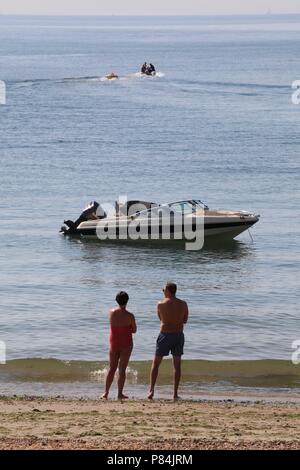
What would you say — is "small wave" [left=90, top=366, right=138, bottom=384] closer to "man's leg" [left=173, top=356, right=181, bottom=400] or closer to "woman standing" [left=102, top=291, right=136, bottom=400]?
"man's leg" [left=173, top=356, right=181, bottom=400]

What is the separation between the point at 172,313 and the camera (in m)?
15.4

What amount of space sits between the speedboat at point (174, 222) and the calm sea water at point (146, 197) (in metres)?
0.58

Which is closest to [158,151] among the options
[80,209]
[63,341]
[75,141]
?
[75,141]

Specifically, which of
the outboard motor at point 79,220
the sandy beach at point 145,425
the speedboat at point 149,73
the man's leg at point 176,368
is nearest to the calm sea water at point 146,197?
the outboard motor at point 79,220

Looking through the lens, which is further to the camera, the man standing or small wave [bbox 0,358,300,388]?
small wave [bbox 0,358,300,388]

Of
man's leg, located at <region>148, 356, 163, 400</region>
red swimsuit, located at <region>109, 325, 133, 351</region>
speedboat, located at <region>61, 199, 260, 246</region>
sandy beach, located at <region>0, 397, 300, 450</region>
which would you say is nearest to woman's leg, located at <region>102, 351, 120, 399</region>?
red swimsuit, located at <region>109, 325, 133, 351</region>

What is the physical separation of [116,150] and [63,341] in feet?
129

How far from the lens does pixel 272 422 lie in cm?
1371

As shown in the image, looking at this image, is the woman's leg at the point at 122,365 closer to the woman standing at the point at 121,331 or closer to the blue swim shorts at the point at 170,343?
the woman standing at the point at 121,331

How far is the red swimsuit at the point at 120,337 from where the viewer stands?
15.4 m

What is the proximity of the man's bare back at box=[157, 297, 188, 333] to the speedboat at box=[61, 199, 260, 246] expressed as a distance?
716 inches

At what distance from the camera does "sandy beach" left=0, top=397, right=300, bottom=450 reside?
11.9m

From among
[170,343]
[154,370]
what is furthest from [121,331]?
[154,370]
